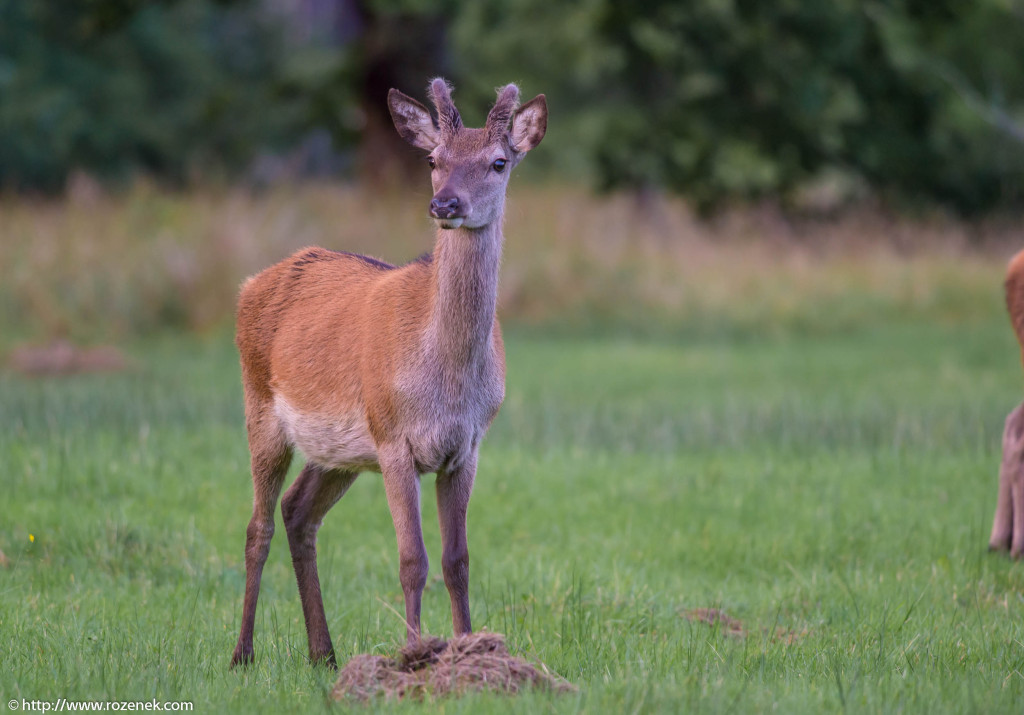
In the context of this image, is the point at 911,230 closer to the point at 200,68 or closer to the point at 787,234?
the point at 787,234

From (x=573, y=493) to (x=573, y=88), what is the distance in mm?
27795

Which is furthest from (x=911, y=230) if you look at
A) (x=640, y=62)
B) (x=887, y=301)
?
(x=640, y=62)

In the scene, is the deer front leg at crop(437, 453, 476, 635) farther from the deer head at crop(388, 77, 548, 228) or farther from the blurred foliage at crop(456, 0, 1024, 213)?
the blurred foliage at crop(456, 0, 1024, 213)

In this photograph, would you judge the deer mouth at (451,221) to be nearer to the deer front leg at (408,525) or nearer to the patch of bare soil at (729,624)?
the deer front leg at (408,525)

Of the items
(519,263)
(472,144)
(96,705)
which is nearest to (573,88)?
(519,263)

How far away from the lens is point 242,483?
349 inches

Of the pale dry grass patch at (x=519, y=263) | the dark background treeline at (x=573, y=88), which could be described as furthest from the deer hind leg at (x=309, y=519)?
the dark background treeline at (x=573, y=88)

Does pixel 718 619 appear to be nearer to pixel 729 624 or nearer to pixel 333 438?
pixel 729 624

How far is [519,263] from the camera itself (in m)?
19.8

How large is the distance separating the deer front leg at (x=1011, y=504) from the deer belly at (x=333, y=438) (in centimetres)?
417

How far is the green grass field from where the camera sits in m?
5.15

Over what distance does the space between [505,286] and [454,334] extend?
1438 centimetres

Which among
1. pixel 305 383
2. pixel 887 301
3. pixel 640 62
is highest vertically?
pixel 640 62

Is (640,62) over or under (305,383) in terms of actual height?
over
